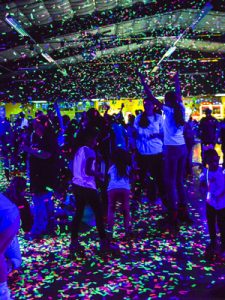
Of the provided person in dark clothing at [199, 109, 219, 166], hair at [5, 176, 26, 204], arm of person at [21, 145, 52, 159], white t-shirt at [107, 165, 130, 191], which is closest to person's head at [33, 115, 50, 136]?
arm of person at [21, 145, 52, 159]

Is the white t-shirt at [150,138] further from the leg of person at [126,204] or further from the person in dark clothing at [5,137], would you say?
the person in dark clothing at [5,137]

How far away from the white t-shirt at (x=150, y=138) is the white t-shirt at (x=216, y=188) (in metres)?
1.94

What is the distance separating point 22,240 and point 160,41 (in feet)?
62.5

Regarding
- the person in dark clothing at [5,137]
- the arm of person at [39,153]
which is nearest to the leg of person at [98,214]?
the arm of person at [39,153]

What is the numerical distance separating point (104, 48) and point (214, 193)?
13.8 meters

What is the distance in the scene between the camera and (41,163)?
578 cm

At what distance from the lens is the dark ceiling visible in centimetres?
1349

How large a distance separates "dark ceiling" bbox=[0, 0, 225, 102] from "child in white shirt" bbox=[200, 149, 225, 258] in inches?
344

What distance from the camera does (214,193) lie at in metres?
4.52

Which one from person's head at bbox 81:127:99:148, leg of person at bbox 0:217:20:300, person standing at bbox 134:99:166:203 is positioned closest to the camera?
leg of person at bbox 0:217:20:300

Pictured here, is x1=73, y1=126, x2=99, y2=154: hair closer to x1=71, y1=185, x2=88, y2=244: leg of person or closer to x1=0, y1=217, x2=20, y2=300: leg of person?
x1=71, y1=185, x2=88, y2=244: leg of person

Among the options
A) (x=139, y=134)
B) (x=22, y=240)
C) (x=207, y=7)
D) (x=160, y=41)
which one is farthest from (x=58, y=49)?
(x=22, y=240)

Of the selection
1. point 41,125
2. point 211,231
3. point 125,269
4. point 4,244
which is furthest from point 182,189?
point 4,244

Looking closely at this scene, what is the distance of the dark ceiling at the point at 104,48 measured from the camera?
44.3ft
